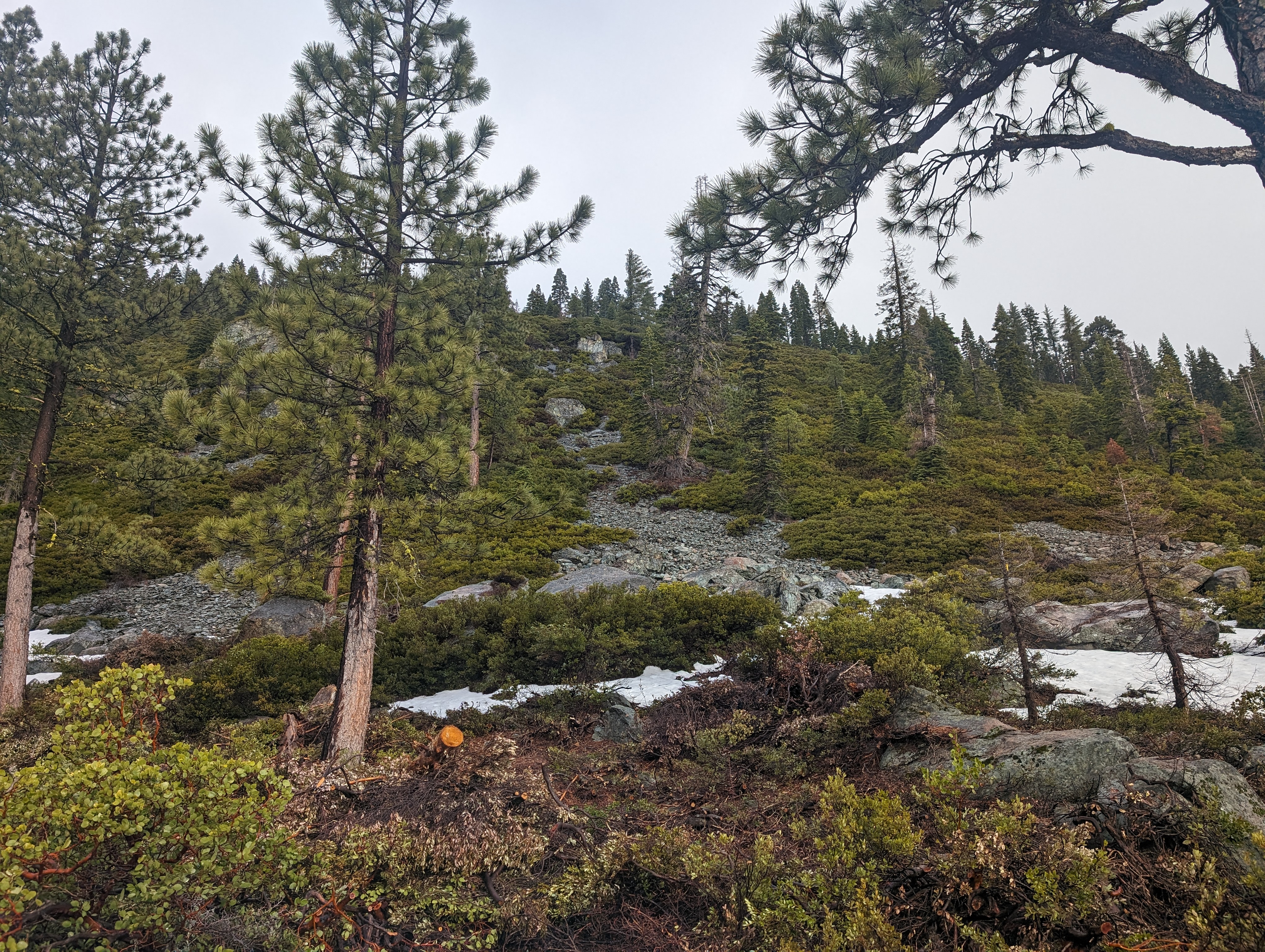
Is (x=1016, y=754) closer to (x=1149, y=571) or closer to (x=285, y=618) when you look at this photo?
(x=1149, y=571)

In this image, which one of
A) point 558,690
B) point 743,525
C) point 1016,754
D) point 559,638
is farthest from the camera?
point 743,525

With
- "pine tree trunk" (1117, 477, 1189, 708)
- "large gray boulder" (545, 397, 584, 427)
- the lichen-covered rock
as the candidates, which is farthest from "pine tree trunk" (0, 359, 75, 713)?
"large gray boulder" (545, 397, 584, 427)

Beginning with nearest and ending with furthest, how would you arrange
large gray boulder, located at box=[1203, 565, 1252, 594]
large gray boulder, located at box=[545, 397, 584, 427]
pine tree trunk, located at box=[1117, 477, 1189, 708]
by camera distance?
pine tree trunk, located at box=[1117, 477, 1189, 708] → large gray boulder, located at box=[1203, 565, 1252, 594] → large gray boulder, located at box=[545, 397, 584, 427]

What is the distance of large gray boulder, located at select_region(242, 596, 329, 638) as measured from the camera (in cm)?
1359

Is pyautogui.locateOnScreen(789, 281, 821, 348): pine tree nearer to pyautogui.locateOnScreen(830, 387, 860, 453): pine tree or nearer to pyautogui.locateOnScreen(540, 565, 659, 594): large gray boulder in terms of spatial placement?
pyautogui.locateOnScreen(830, 387, 860, 453): pine tree

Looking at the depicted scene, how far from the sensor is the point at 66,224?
11.2 meters

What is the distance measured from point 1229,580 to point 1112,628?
5.83 metres

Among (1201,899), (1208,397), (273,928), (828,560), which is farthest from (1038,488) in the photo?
(1208,397)

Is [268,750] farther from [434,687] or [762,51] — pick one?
[762,51]

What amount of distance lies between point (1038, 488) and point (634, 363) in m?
31.8

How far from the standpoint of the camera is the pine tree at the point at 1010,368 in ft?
152

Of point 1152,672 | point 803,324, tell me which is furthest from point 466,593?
point 803,324

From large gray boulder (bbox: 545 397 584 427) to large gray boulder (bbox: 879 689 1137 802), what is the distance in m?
33.0

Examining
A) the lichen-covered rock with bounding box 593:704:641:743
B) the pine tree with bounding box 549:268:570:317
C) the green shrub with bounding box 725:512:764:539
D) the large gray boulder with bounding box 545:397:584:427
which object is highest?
the pine tree with bounding box 549:268:570:317
